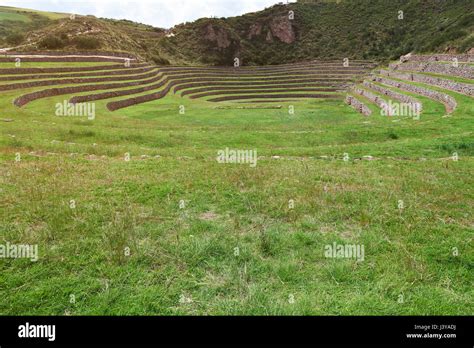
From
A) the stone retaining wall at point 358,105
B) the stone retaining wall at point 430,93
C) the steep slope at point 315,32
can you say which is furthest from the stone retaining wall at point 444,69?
the steep slope at point 315,32

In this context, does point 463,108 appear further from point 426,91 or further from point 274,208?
point 274,208

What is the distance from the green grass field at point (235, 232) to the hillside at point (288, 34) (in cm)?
5088

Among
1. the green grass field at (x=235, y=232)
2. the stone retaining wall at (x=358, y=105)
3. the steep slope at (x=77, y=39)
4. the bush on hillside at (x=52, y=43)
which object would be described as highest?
the steep slope at (x=77, y=39)

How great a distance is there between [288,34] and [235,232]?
9930cm

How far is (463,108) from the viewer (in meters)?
22.4

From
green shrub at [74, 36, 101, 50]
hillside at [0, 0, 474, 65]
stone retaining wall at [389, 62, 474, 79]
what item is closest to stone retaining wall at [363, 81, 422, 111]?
stone retaining wall at [389, 62, 474, 79]

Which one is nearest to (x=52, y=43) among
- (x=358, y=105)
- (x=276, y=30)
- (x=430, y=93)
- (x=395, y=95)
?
(x=358, y=105)

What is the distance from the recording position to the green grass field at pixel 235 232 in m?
4.92

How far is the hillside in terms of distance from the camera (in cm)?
6200

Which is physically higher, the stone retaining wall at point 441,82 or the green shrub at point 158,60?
the green shrub at point 158,60

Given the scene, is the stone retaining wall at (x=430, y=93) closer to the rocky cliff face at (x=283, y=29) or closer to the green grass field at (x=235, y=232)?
the green grass field at (x=235, y=232)

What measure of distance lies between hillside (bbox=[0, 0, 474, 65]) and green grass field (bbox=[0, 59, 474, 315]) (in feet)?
167
